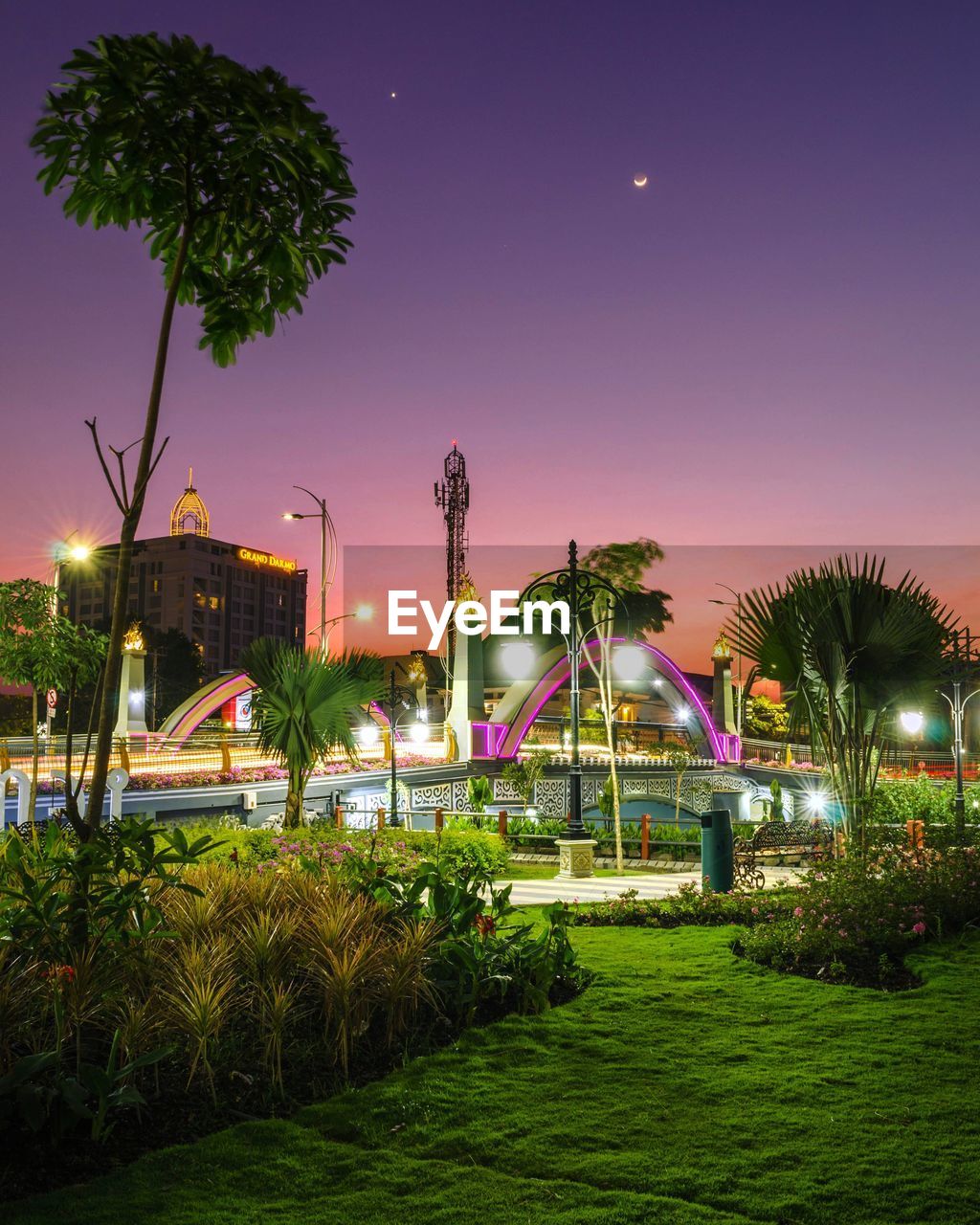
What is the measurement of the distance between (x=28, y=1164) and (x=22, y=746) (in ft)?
91.5

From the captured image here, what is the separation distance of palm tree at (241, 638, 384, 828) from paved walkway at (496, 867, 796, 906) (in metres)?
3.98

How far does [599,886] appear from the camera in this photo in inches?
698

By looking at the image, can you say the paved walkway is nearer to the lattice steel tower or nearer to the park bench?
the park bench

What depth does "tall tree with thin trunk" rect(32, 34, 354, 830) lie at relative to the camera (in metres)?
5.34

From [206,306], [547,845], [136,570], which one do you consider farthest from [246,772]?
[136,570]

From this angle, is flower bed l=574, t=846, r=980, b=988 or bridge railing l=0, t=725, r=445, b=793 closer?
flower bed l=574, t=846, r=980, b=988

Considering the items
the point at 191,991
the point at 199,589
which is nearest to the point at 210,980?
the point at 191,991

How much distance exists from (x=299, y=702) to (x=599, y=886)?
6.36m

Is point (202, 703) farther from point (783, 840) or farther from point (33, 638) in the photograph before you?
point (33, 638)

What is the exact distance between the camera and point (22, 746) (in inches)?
1182

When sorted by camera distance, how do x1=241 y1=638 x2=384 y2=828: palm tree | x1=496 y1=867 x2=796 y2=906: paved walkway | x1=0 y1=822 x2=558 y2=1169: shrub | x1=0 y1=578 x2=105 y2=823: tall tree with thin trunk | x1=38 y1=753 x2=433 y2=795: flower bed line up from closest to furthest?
x1=0 y1=822 x2=558 y2=1169: shrub, x1=0 y1=578 x2=105 y2=823: tall tree with thin trunk, x1=496 y1=867 x2=796 y2=906: paved walkway, x1=241 y1=638 x2=384 y2=828: palm tree, x1=38 y1=753 x2=433 y2=795: flower bed

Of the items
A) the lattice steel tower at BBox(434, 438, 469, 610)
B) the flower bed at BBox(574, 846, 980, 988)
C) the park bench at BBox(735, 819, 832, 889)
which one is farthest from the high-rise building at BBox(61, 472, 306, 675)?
the flower bed at BBox(574, 846, 980, 988)

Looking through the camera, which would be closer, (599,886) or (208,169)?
(208,169)

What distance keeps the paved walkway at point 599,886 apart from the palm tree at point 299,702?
3977 mm
